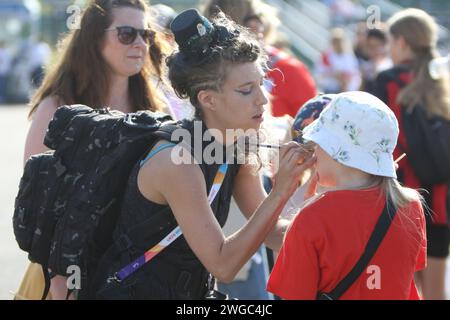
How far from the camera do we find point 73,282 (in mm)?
3340

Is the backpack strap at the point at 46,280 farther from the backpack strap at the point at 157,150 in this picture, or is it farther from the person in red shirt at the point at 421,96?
the person in red shirt at the point at 421,96

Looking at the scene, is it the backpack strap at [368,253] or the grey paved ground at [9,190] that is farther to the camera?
the grey paved ground at [9,190]

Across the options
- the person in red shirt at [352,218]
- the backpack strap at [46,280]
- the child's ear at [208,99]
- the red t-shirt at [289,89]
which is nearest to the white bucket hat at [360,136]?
the person in red shirt at [352,218]

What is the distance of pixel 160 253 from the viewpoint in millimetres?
3240

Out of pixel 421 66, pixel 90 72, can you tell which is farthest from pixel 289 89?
pixel 90 72

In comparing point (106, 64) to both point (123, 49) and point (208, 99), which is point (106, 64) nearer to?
point (123, 49)

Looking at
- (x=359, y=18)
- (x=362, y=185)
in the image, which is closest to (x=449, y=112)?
(x=362, y=185)

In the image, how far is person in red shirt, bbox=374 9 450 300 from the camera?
5.70 metres

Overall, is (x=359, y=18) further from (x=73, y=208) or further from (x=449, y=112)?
(x=73, y=208)

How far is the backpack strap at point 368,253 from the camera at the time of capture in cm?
287

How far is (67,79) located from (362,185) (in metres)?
1.76

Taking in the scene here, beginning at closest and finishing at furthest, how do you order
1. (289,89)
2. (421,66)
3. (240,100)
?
1. (240,100)
2. (421,66)
3. (289,89)

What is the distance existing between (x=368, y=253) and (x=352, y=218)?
0.39 ft

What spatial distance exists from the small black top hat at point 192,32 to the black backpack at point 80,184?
0.28 meters
